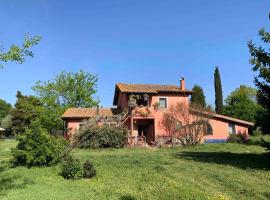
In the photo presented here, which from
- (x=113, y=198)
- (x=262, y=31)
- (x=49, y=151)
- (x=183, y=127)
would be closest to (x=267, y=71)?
(x=262, y=31)

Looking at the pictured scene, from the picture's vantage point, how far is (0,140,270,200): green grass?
11719 millimetres

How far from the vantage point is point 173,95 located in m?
37.6

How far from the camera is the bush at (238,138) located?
3691cm

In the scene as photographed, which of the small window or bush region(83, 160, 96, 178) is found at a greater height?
the small window

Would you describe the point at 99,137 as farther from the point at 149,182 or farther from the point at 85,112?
the point at 149,182

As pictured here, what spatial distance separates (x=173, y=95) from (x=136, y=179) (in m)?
24.0

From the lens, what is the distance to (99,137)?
31016 millimetres

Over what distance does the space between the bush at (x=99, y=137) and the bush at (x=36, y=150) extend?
37.3ft

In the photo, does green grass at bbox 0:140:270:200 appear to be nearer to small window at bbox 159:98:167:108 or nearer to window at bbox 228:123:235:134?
small window at bbox 159:98:167:108

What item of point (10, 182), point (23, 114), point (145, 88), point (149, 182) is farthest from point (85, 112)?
point (23, 114)

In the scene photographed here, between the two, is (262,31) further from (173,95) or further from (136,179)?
(173,95)

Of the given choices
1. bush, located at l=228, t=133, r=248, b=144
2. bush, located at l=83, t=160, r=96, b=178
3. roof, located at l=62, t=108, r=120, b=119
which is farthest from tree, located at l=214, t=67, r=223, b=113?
bush, located at l=83, t=160, r=96, b=178

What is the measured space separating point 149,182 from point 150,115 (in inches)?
900

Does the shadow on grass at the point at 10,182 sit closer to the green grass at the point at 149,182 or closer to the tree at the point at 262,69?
the green grass at the point at 149,182
